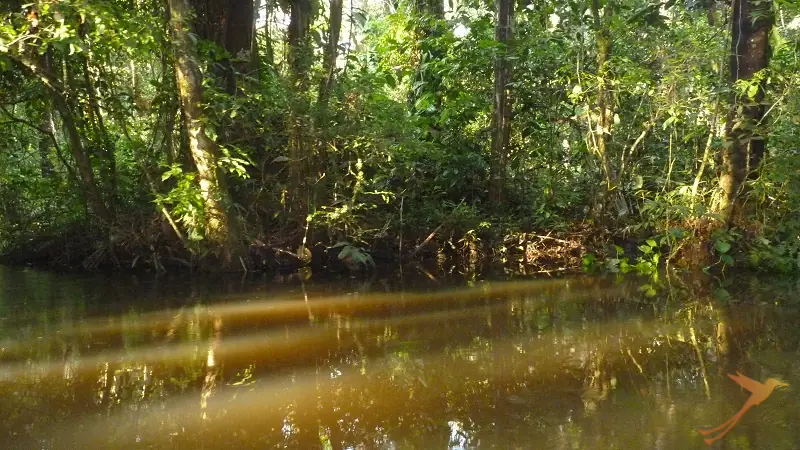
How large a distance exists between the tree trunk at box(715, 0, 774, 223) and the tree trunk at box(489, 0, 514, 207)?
2.71m

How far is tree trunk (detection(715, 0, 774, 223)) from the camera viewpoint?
6.69m

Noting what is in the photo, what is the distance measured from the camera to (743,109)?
269 inches

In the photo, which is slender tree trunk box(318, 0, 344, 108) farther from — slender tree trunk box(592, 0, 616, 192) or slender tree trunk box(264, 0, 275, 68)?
slender tree trunk box(592, 0, 616, 192)

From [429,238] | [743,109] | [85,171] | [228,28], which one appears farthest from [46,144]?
[743,109]

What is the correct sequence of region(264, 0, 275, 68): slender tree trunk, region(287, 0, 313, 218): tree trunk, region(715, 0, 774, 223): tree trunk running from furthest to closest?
1. region(264, 0, 275, 68): slender tree trunk
2. region(287, 0, 313, 218): tree trunk
3. region(715, 0, 774, 223): tree trunk

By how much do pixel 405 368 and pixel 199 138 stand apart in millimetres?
4404

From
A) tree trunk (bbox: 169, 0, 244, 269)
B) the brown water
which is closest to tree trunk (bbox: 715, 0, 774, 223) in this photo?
the brown water

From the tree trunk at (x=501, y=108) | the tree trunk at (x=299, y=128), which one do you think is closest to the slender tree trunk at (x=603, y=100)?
the tree trunk at (x=501, y=108)

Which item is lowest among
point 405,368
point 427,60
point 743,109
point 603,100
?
point 405,368

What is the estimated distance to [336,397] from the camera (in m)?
3.11

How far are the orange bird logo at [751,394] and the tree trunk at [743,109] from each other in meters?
4.28

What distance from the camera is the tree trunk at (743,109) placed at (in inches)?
263

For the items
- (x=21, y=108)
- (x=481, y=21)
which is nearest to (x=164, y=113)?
(x=21, y=108)

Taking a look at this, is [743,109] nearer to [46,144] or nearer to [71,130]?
[71,130]
